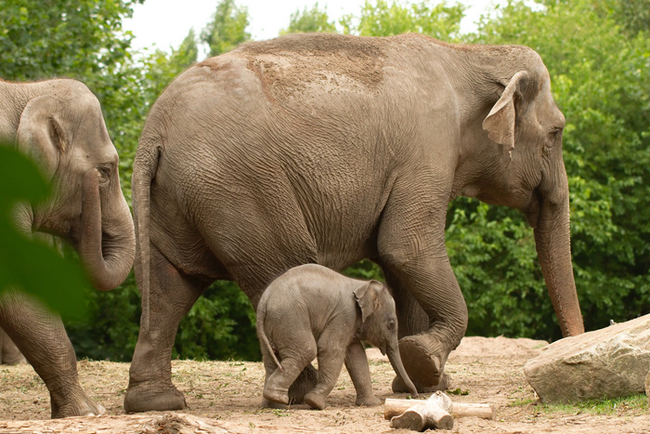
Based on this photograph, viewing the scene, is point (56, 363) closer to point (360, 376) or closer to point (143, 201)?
point (143, 201)

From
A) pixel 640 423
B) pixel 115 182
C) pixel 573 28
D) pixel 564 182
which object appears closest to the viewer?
pixel 640 423

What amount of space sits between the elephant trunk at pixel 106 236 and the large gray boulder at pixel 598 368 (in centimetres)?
247

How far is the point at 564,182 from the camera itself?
23.0 ft

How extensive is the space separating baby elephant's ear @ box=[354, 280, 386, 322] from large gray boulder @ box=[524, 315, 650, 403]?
1001 mm

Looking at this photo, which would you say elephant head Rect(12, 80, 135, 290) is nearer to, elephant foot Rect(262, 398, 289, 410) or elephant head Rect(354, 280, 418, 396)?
elephant foot Rect(262, 398, 289, 410)

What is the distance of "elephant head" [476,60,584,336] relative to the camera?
20.9ft

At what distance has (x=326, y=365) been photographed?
16.9 ft

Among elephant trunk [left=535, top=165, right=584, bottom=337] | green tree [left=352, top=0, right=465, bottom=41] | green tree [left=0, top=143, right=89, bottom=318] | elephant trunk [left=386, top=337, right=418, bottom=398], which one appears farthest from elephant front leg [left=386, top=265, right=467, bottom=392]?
green tree [left=352, top=0, right=465, bottom=41]

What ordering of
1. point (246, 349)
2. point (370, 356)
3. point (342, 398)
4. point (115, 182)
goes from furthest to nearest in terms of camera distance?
point (246, 349) < point (370, 356) < point (342, 398) < point (115, 182)

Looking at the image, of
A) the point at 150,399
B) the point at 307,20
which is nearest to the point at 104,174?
the point at 150,399

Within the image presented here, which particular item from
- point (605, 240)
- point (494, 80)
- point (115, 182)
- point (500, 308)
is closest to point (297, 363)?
point (115, 182)

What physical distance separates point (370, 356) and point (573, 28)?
13.0 m

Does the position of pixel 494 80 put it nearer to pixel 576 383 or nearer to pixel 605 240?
pixel 576 383

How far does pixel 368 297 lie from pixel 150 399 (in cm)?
153
